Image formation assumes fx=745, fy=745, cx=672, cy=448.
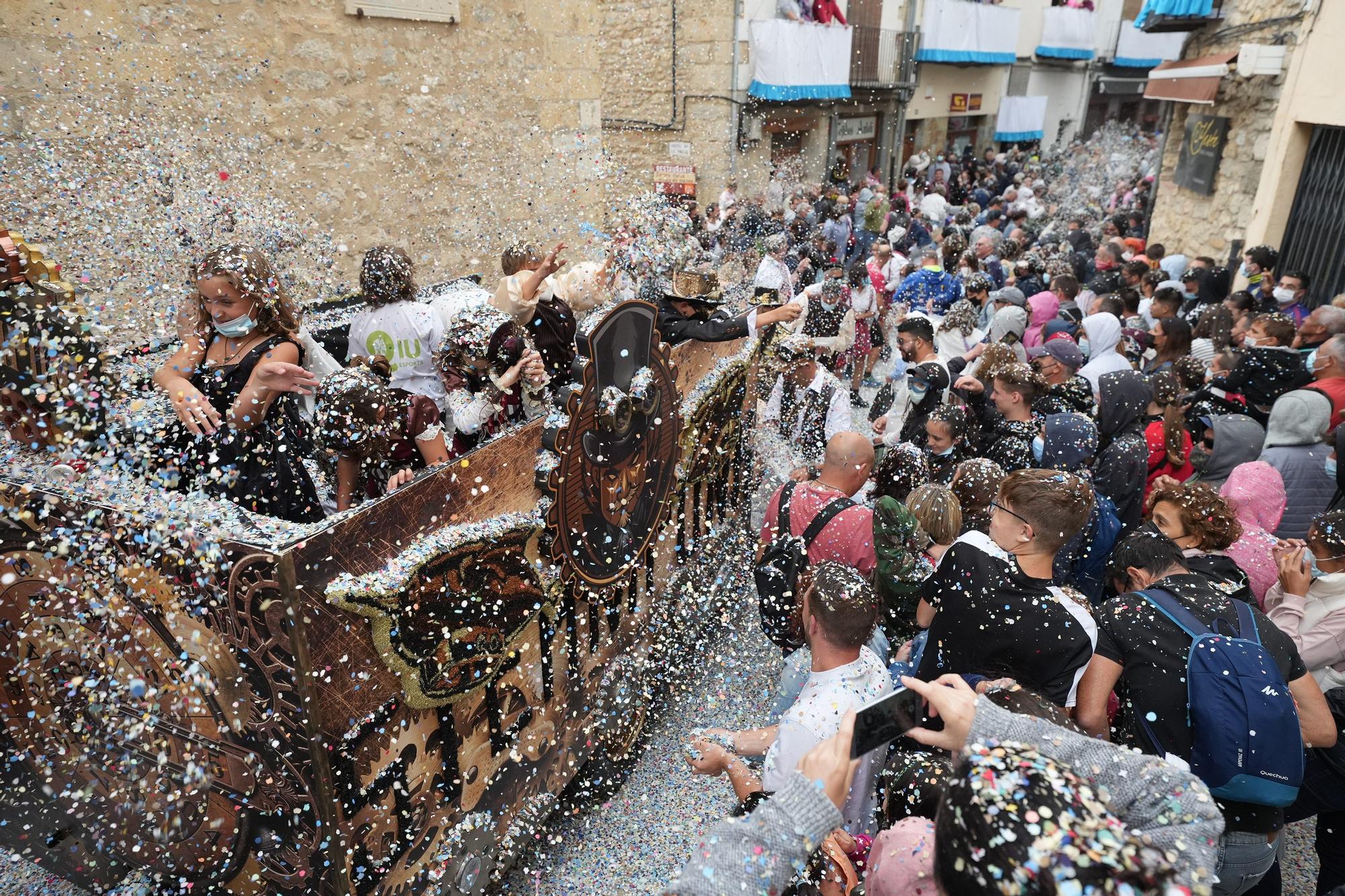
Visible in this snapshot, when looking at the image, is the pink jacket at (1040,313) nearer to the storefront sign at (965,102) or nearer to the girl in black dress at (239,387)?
the girl in black dress at (239,387)

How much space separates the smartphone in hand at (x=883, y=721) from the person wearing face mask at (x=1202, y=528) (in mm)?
1556

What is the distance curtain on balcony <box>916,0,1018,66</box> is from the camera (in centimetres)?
1836

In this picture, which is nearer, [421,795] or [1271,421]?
[421,795]

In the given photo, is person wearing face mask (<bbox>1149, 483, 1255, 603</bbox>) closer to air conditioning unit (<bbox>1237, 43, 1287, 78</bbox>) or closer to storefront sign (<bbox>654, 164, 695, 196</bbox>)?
air conditioning unit (<bbox>1237, 43, 1287, 78</bbox>)

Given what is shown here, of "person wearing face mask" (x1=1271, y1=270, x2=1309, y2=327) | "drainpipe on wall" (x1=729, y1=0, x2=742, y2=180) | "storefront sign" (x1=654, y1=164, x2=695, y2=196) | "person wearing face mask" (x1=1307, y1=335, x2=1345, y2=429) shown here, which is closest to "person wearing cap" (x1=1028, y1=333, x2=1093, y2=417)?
"person wearing face mask" (x1=1307, y1=335, x2=1345, y2=429)

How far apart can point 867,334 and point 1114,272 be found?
2971 mm

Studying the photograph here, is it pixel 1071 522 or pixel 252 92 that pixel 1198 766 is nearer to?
pixel 1071 522

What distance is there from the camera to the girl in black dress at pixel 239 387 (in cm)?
249

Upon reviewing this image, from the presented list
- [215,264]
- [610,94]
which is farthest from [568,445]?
[610,94]

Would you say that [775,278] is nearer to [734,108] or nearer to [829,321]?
A: [829,321]

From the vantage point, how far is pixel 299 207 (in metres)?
5.17

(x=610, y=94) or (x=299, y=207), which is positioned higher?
(x=610, y=94)

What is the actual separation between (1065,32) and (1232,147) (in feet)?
56.3

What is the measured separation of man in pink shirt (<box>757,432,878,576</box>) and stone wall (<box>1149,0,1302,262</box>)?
8.68m
